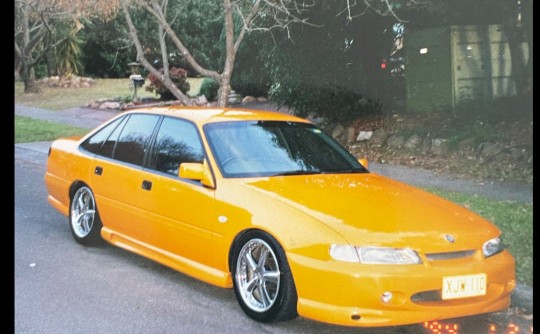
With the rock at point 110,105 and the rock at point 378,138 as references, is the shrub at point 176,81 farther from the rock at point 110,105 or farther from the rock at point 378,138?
the rock at point 378,138

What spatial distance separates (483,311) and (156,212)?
2.25m

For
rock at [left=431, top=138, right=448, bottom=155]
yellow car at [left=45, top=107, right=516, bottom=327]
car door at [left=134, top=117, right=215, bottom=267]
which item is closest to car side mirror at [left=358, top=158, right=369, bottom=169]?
yellow car at [left=45, top=107, right=516, bottom=327]

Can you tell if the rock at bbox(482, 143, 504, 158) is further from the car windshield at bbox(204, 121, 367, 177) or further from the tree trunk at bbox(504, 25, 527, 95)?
the car windshield at bbox(204, 121, 367, 177)

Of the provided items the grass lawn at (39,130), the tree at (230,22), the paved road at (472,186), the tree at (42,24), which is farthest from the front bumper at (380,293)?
the grass lawn at (39,130)

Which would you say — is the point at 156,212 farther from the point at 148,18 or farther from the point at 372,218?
the point at 148,18

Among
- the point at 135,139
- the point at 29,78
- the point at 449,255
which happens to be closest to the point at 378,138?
the point at 449,255

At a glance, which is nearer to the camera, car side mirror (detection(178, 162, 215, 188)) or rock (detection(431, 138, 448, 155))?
rock (detection(431, 138, 448, 155))

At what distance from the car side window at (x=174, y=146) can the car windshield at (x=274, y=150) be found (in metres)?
0.13

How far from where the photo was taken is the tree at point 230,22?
5.74 meters

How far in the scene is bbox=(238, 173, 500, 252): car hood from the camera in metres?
3.69

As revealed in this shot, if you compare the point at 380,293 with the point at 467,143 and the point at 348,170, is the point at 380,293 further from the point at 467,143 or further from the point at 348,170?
the point at 348,170

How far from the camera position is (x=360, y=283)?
3.54 m

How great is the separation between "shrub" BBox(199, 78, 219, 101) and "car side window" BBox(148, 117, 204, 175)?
3725 millimetres

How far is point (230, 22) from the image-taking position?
7004mm
